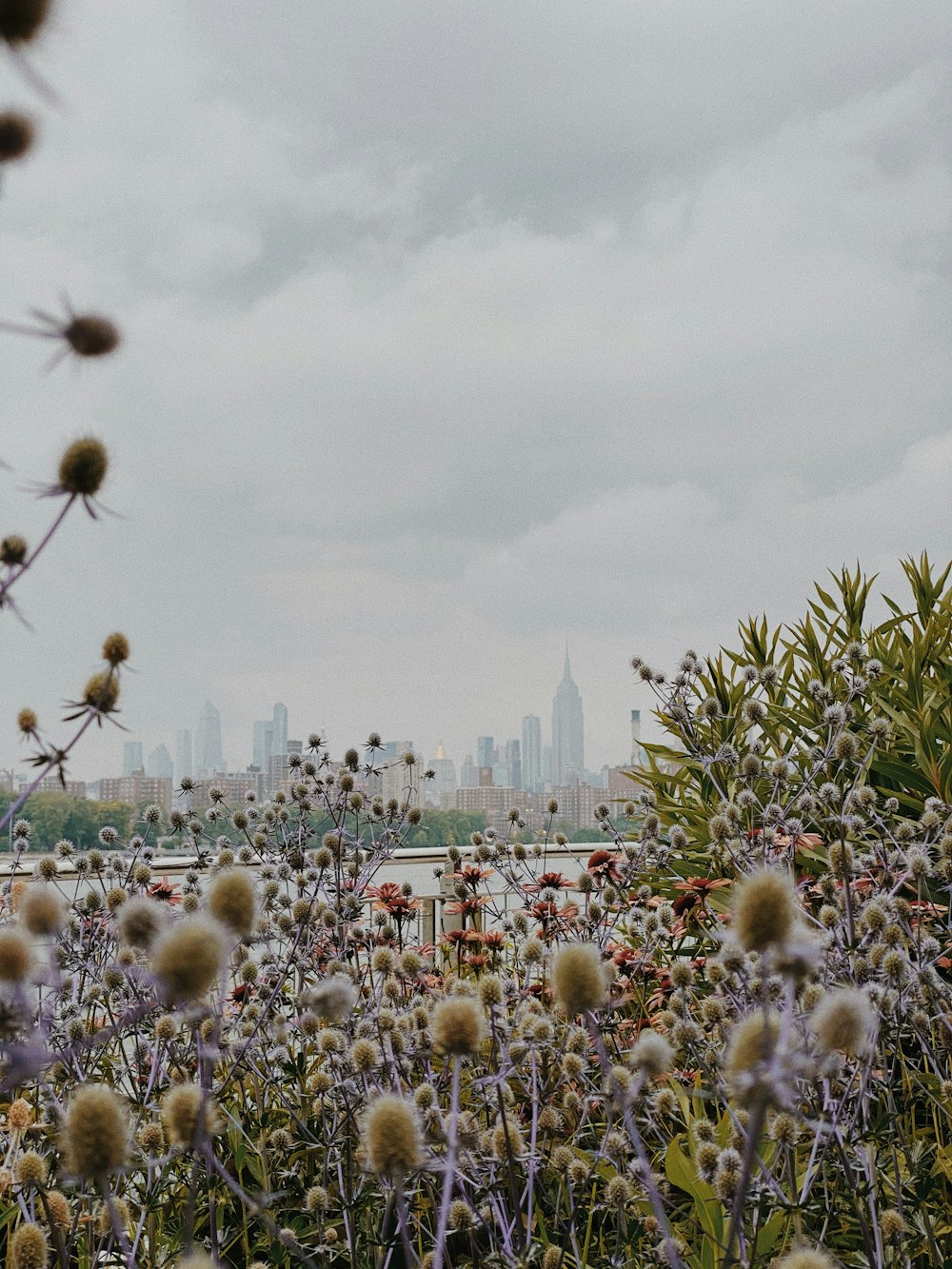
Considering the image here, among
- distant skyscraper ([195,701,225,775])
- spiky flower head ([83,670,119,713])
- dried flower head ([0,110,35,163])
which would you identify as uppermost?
distant skyscraper ([195,701,225,775])

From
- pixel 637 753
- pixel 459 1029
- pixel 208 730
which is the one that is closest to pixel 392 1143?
pixel 459 1029

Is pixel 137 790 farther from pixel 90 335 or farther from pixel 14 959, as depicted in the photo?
pixel 90 335

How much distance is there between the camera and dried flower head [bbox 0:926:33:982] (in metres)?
0.78

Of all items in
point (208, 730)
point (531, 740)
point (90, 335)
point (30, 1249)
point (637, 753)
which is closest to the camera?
point (90, 335)

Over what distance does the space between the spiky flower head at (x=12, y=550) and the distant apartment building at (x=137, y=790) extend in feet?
6.81

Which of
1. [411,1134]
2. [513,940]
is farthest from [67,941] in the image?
[411,1134]

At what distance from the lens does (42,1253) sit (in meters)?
1.14

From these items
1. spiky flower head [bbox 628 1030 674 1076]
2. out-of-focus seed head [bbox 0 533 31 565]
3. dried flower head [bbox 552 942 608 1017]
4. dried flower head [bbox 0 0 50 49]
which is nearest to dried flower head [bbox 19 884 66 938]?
out-of-focus seed head [bbox 0 533 31 565]

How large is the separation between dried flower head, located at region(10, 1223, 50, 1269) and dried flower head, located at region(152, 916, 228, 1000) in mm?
689

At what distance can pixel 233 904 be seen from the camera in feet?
2.61

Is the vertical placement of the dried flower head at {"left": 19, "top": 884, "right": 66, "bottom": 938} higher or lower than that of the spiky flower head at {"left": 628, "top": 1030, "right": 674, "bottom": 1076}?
higher

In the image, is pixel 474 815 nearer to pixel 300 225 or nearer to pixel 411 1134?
pixel 411 1134

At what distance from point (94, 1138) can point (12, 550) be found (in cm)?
53

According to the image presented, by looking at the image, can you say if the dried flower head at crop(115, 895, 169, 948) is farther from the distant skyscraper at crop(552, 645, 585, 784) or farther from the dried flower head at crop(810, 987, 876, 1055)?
the distant skyscraper at crop(552, 645, 585, 784)
